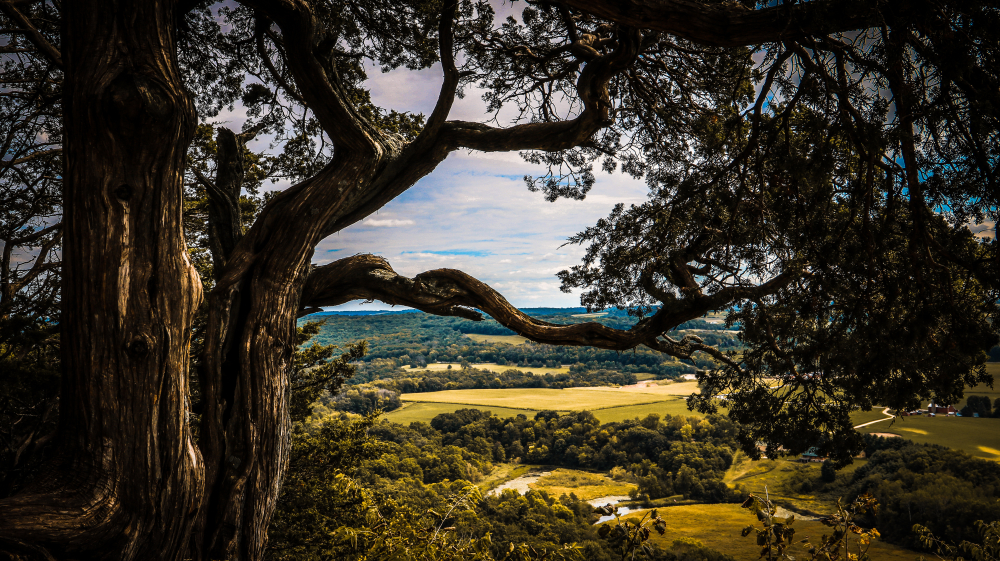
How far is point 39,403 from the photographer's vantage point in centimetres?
431

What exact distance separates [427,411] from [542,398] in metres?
13.4

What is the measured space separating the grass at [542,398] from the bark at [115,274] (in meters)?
45.3

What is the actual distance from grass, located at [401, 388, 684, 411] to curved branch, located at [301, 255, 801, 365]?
43435 millimetres

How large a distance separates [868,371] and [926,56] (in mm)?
1695

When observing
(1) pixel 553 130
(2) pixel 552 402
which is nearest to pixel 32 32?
(1) pixel 553 130

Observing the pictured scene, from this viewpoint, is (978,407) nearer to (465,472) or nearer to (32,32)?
(465,472)

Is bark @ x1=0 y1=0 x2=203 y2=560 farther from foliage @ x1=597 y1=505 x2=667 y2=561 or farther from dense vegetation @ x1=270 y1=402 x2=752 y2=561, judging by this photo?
foliage @ x1=597 y1=505 x2=667 y2=561

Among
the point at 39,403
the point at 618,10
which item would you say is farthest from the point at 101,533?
the point at 618,10

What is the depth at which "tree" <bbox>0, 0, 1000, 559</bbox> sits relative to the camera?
2.31 meters

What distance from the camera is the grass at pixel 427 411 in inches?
1559

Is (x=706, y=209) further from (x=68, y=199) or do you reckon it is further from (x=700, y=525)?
(x=700, y=525)

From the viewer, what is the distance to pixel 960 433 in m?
24.8

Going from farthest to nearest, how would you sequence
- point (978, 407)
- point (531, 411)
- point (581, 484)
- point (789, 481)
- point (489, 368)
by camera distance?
point (489, 368) < point (531, 411) < point (581, 484) < point (789, 481) < point (978, 407)

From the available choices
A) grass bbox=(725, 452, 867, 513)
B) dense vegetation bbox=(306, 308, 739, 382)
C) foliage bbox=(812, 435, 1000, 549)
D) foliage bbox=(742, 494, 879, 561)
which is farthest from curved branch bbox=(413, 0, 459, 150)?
dense vegetation bbox=(306, 308, 739, 382)
